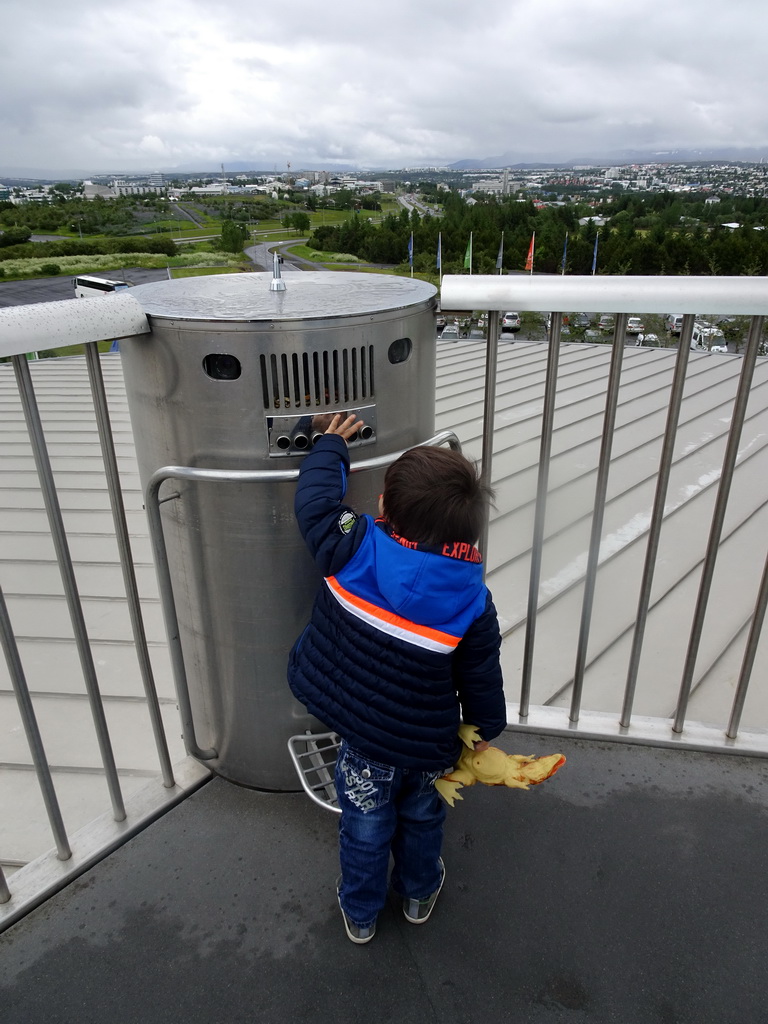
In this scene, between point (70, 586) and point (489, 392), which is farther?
point (489, 392)

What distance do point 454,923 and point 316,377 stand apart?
145 centimetres

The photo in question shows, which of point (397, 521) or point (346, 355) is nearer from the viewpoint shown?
point (397, 521)

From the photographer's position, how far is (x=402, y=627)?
4.84 ft

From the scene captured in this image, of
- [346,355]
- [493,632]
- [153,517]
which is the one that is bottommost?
[493,632]

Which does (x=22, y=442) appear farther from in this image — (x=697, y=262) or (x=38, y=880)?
(x=697, y=262)

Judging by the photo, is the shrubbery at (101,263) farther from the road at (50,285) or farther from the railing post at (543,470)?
the railing post at (543,470)

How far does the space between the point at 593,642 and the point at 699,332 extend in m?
19.5

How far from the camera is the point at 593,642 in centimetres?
387

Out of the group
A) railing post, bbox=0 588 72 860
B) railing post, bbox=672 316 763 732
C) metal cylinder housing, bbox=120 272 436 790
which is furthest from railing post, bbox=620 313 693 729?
railing post, bbox=0 588 72 860

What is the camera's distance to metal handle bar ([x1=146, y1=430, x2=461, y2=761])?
5.32ft

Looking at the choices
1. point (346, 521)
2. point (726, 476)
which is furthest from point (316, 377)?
point (726, 476)

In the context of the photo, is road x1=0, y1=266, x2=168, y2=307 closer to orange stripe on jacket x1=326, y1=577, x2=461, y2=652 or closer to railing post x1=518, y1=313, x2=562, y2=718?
railing post x1=518, y1=313, x2=562, y2=718

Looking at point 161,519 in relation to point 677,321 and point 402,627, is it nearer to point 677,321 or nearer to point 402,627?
point 402,627

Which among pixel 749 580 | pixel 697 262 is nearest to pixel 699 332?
pixel 749 580
